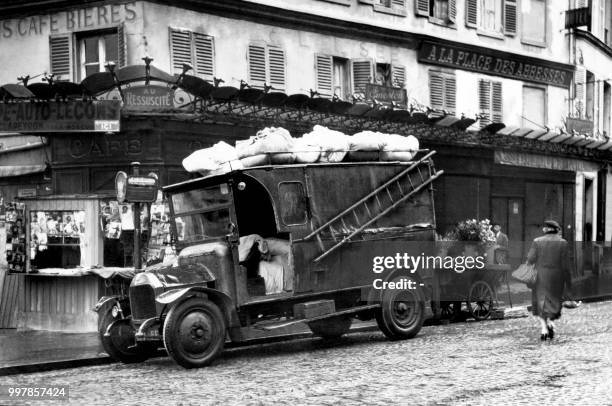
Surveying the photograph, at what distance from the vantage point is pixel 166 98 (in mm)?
15414

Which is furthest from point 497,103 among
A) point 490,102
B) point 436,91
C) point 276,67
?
A: point 276,67

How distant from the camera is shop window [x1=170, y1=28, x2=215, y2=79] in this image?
16969mm

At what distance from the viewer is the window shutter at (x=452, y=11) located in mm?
23188

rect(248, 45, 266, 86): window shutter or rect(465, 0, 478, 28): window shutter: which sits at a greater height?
rect(465, 0, 478, 28): window shutter

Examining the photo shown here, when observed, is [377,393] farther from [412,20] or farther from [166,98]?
[412,20]

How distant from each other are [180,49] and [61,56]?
2.27 m

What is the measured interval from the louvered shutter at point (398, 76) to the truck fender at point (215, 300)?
11.1 metres

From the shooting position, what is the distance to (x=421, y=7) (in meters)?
22.3

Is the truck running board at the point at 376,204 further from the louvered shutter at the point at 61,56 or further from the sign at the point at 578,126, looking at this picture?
the sign at the point at 578,126

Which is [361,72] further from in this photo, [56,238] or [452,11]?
[56,238]

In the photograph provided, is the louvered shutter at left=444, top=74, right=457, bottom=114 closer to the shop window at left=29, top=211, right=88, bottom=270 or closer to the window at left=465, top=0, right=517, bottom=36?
the window at left=465, top=0, right=517, bottom=36

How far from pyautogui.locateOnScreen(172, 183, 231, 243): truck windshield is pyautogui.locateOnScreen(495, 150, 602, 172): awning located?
493 inches

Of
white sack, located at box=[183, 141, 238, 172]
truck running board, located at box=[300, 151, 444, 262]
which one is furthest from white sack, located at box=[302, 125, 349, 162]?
white sack, located at box=[183, 141, 238, 172]

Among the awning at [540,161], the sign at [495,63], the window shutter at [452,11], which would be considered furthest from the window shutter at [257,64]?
the awning at [540,161]
